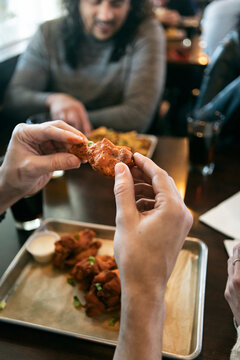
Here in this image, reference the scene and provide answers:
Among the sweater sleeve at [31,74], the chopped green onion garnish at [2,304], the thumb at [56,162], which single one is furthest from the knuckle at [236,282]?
the sweater sleeve at [31,74]

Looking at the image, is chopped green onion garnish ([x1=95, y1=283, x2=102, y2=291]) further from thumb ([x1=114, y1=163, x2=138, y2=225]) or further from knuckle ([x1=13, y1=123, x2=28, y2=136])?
knuckle ([x1=13, y1=123, x2=28, y2=136])

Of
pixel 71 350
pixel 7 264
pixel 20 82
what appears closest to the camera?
pixel 71 350

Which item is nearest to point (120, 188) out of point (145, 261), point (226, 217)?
point (145, 261)

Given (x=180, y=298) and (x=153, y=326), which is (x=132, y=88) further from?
(x=153, y=326)

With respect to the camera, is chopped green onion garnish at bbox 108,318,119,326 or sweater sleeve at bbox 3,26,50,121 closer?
chopped green onion garnish at bbox 108,318,119,326

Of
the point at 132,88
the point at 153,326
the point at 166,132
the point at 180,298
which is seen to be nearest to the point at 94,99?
the point at 132,88

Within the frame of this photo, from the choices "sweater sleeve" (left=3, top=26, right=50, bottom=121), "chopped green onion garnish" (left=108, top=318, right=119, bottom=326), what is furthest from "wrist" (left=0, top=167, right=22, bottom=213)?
"sweater sleeve" (left=3, top=26, right=50, bottom=121)
